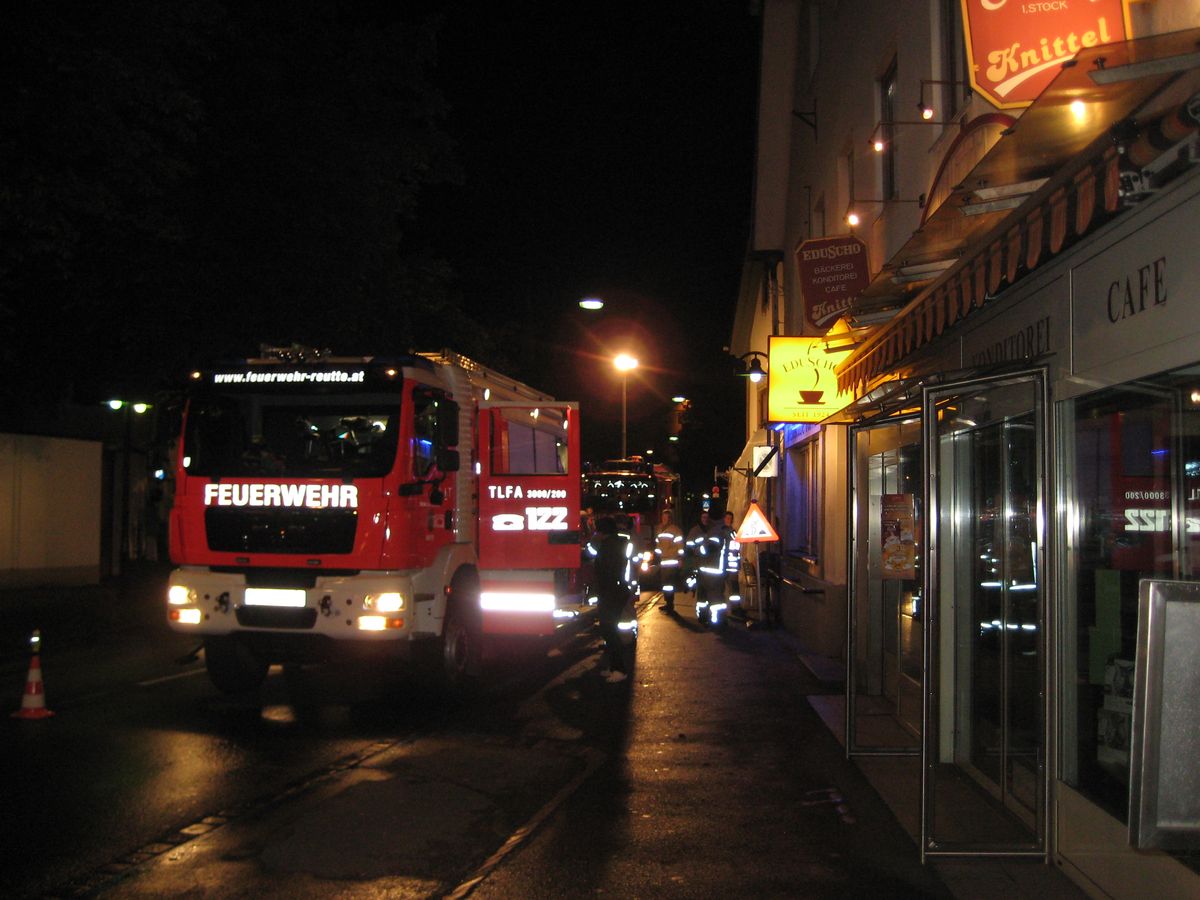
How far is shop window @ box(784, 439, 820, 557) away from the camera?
1708cm

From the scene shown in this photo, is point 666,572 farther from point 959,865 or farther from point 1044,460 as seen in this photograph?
point 1044,460

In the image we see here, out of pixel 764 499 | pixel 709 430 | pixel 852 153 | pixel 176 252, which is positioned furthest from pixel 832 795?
pixel 709 430

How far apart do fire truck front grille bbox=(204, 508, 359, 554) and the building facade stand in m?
4.41

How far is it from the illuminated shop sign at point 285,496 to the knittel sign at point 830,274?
6501 millimetres

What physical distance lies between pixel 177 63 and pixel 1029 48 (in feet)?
36.7

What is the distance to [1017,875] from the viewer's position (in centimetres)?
560

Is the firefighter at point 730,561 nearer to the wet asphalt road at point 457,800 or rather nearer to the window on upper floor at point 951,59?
the wet asphalt road at point 457,800

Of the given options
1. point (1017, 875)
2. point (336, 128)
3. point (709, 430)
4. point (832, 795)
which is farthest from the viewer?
point (709, 430)

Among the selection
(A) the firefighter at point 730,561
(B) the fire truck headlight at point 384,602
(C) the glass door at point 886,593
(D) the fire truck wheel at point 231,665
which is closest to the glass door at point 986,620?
(C) the glass door at point 886,593

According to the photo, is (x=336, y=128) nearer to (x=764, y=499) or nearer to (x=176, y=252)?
(x=176, y=252)

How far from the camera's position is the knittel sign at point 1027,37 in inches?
250

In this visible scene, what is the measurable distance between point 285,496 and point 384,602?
1337mm

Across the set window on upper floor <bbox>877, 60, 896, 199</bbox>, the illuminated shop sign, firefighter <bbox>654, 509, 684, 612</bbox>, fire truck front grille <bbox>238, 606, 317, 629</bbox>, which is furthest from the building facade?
firefighter <bbox>654, 509, 684, 612</bbox>

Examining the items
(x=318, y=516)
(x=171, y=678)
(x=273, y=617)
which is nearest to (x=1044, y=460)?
→ (x=318, y=516)
